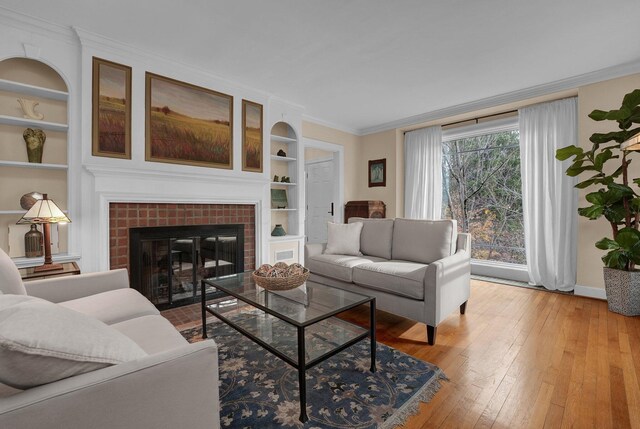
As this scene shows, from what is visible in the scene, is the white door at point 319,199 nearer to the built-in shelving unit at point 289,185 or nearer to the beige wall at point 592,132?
the built-in shelving unit at point 289,185

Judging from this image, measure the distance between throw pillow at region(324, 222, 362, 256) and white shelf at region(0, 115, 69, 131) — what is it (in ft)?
8.91

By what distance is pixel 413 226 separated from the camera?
307 centimetres

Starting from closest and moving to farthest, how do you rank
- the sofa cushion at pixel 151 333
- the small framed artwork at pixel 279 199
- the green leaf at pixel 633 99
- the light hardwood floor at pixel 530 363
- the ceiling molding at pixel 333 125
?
1. the sofa cushion at pixel 151 333
2. the light hardwood floor at pixel 530 363
3. the green leaf at pixel 633 99
4. the small framed artwork at pixel 279 199
5. the ceiling molding at pixel 333 125

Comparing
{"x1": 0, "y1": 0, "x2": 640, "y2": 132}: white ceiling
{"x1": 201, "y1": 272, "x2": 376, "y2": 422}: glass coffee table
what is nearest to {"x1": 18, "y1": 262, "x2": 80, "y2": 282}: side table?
{"x1": 201, "y1": 272, "x2": 376, "y2": 422}: glass coffee table

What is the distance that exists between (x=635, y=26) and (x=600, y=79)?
100cm

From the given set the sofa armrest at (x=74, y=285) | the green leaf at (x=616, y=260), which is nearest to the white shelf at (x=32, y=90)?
the sofa armrest at (x=74, y=285)

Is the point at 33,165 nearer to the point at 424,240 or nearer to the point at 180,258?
the point at 180,258

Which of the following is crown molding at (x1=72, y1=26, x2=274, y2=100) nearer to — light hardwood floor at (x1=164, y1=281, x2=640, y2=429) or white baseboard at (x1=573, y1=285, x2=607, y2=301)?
light hardwood floor at (x1=164, y1=281, x2=640, y2=429)

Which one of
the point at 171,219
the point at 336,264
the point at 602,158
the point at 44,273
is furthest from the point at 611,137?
the point at 44,273

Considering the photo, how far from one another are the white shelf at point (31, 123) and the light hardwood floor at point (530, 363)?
3.11 meters

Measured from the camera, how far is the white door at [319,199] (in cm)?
554

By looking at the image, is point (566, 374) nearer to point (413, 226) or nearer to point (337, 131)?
point (413, 226)

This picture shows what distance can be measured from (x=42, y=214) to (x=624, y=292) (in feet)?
16.6

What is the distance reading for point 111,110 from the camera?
2732mm
